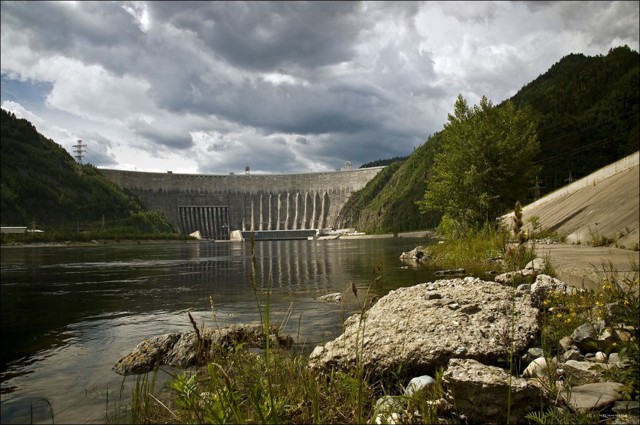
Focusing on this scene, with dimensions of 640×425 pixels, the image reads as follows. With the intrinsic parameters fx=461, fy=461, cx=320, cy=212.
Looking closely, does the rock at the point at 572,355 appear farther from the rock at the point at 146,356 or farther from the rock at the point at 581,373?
the rock at the point at 146,356

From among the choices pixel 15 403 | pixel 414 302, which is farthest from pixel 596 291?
pixel 15 403

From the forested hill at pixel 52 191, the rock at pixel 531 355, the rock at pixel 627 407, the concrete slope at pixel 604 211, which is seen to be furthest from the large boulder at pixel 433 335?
the forested hill at pixel 52 191

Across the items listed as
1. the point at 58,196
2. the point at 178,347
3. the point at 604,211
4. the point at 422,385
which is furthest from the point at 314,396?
the point at 58,196

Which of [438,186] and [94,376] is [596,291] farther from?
[438,186]

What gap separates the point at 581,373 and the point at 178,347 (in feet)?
21.2

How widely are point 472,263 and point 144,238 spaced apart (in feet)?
360

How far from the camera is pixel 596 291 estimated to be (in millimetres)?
8523

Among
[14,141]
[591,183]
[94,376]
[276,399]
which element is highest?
[14,141]

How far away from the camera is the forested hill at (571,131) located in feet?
357

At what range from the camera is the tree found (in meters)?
29.9

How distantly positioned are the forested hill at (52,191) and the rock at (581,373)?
134746 millimetres

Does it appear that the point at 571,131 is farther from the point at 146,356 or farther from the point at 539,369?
the point at 146,356

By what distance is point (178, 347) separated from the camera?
8.44 meters

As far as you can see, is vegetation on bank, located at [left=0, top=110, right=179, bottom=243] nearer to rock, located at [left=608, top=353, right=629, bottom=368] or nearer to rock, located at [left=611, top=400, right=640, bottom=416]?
rock, located at [left=608, top=353, right=629, bottom=368]
